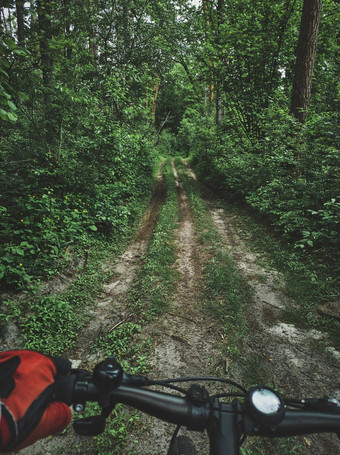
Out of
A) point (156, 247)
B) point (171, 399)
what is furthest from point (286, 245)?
point (171, 399)

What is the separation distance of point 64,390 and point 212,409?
76cm

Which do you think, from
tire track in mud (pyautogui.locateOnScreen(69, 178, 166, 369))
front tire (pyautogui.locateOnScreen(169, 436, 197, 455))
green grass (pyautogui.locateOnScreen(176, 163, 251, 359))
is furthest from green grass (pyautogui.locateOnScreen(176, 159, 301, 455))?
tire track in mud (pyautogui.locateOnScreen(69, 178, 166, 369))

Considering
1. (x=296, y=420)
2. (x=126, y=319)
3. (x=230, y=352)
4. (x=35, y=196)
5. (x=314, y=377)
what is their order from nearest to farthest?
(x=296, y=420), (x=314, y=377), (x=230, y=352), (x=126, y=319), (x=35, y=196)

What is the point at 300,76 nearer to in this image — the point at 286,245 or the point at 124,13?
the point at 286,245

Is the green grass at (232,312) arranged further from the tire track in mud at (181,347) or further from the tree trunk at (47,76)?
the tree trunk at (47,76)

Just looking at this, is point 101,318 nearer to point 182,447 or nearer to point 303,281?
point 182,447

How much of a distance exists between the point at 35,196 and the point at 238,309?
19.3 feet

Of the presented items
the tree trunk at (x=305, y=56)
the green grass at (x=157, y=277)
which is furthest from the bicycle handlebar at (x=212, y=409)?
the tree trunk at (x=305, y=56)

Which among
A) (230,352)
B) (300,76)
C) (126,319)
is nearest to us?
(230,352)

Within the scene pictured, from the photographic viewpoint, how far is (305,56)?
8383mm

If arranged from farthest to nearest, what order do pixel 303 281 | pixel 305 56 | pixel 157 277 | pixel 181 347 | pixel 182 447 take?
pixel 305 56, pixel 157 277, pixel 303 281, pixel 181 347, pixel 182 447

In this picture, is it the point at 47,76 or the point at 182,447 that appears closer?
the point at 182,447

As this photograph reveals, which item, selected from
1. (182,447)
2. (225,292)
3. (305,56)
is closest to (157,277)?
(225,292)

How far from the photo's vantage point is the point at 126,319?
4.44 m
